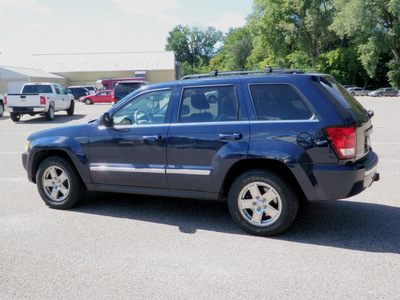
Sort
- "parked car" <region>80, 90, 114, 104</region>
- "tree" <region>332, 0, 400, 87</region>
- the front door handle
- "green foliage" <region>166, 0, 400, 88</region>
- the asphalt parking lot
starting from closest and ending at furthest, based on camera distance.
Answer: the asphalt parking lot → the front door handle → "parked car" <region>80, 90, 114, 104</region> → "tree" <region>332, 0, 400, 87</region> → "green foliage" <region>166, 0, 400, 88</region>

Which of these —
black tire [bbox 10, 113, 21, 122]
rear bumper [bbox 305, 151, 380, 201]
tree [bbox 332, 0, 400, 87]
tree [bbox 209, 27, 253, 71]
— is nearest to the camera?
rear bumper [bbox 305, 151, 380, 201]

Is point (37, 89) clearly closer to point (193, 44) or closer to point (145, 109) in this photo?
point (145, 109)

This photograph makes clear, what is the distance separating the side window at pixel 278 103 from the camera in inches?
167

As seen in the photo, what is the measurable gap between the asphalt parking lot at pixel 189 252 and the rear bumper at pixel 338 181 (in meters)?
0.52

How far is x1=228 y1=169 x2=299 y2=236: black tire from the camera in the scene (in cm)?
427

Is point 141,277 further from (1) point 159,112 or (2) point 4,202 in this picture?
(2) point 4,202

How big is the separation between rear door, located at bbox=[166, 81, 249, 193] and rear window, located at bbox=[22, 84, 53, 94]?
1827 centimetres

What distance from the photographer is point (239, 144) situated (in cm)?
437

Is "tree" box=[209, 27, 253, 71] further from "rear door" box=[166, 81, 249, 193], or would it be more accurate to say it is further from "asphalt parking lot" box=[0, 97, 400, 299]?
"rear door" box=[166, 81, 249, 193]

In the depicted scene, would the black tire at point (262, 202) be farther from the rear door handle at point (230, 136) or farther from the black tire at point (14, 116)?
the black tire at point (14, 116)

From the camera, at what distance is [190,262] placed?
12.5ft

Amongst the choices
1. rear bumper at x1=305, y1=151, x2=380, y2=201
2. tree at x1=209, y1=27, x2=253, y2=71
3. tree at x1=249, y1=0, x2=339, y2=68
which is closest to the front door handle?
rear bumper at x1=305, y1=151, x2=380, y2=201

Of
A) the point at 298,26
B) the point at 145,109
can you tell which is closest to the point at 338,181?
the point at 145,109

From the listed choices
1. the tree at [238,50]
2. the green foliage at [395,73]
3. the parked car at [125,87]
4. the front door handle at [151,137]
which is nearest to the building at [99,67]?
the tree at [238,50]
